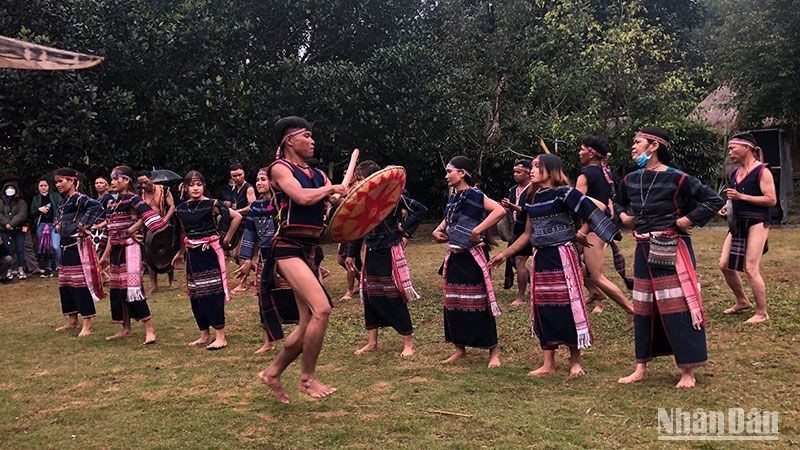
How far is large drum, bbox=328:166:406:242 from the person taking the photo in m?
5.38

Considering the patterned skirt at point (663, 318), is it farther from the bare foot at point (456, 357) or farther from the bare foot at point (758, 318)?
the bare foot at point (758, 318)

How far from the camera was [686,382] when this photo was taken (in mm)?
5371

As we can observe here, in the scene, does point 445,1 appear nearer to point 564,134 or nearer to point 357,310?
point 564,134

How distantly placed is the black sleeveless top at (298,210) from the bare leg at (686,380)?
309cm

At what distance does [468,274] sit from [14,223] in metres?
12.1

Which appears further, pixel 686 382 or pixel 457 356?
pixel 457 356

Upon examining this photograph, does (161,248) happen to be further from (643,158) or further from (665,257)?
(665,257)

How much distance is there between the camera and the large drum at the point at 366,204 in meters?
5.38

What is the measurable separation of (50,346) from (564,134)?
52.0 feet

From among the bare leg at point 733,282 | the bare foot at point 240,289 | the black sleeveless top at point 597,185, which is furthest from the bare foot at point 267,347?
the bare leg at point 733,282

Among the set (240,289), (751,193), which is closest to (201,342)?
(240,289)

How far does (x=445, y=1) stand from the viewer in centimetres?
2352

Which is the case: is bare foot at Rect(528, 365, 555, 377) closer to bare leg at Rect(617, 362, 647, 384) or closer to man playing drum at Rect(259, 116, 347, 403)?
bare leg at Rect(617, 362, 647, 384)

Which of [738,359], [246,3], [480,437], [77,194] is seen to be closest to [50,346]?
[77,194]
